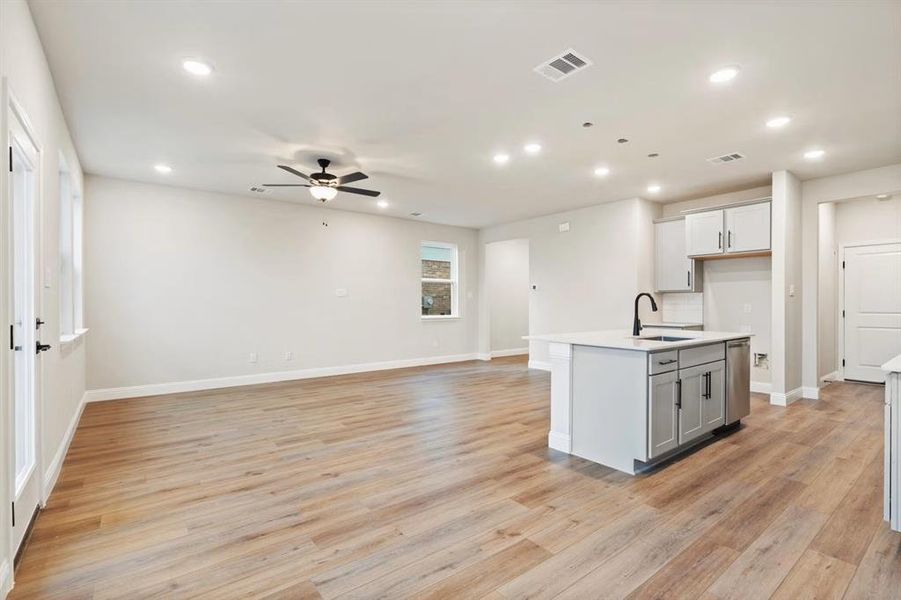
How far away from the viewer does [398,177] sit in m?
5.43

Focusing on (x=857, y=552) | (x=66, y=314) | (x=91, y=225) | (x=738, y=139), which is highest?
(x=738, y=139)

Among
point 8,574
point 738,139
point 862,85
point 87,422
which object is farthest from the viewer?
point 87,422

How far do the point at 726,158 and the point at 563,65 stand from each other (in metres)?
2.91

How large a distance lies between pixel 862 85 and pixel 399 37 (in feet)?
10.7

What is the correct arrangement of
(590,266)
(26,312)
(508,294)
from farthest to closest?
1. (508,294)
2. (590,266)
3. (26,312)

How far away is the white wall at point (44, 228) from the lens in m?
1.87

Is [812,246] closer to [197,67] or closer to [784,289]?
[784,289]

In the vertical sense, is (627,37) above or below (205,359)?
above

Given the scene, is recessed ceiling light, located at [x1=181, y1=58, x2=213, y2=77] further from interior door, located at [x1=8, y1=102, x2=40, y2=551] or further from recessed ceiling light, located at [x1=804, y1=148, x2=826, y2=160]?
recessed ceiling light, located at [x1=804, y1=148, x2=826, y2=160]

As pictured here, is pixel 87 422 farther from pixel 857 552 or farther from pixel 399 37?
pixel 857 552

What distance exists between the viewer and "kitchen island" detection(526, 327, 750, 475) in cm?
310

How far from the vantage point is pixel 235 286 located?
6.33 m

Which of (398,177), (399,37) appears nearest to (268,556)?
(399,37)

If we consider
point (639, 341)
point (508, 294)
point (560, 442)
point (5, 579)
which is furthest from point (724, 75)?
point (508, 294)
